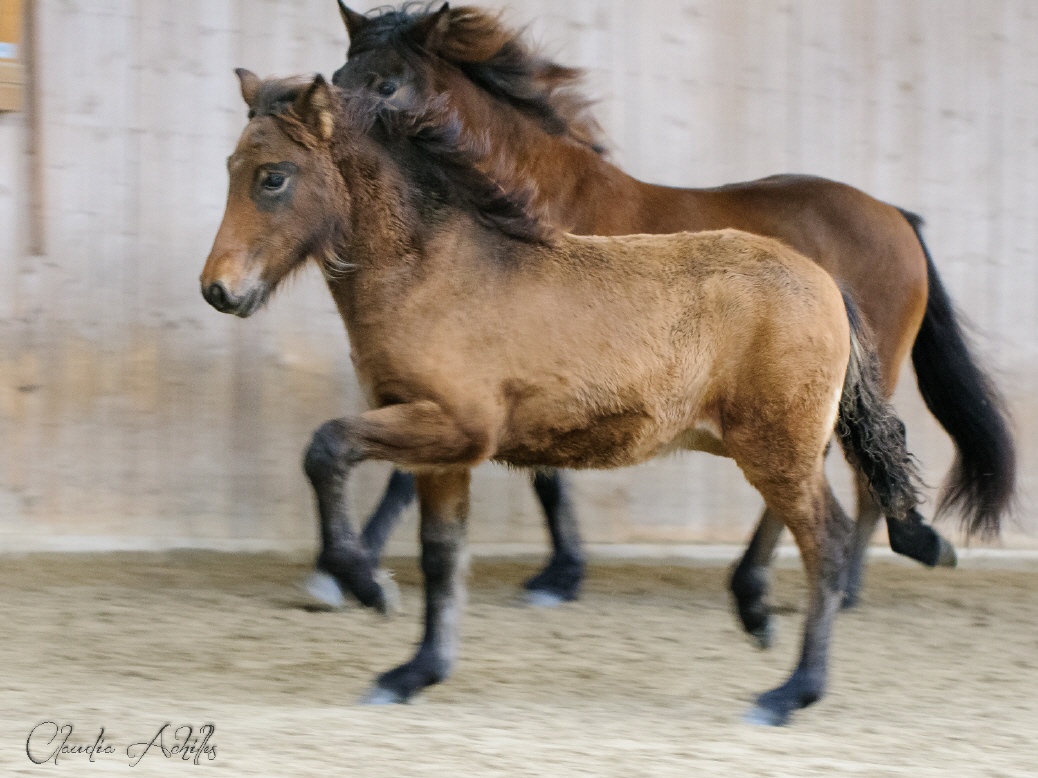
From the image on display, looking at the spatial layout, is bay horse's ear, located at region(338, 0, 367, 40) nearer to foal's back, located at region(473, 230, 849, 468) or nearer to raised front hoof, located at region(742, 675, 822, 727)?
foal's back, located at region(473, 230, 849, 468)

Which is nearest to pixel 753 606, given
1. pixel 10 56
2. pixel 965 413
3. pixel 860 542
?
pixel 860 542

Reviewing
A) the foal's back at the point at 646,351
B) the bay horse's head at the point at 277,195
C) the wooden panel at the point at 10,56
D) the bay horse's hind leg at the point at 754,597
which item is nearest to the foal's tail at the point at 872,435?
the foal's back at the point at 646,351

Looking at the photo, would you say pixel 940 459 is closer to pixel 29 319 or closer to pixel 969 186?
pixel 969 186

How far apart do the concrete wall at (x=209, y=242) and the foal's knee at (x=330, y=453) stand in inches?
109

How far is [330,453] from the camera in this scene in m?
3.22

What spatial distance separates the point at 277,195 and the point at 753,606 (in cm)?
208

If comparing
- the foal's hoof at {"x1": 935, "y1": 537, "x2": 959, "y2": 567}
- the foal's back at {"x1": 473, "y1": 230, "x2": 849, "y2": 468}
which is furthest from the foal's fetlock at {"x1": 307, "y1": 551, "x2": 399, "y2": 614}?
the foal's hoof at {"x1": 935, "y1": 537, "x2": 959, "y2": 567}

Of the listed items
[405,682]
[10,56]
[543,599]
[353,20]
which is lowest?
[543,599]

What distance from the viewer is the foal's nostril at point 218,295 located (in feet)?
10.8

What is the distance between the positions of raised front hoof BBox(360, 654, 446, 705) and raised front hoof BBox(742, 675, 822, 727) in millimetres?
886

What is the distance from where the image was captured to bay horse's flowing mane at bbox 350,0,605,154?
4906 mm

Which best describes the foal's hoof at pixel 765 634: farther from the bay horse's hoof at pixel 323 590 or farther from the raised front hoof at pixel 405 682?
the bay horse's hoof at pixel 323 590

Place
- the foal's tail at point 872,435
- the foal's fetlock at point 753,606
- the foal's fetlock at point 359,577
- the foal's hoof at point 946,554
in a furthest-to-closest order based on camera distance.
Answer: the foal's hoof at point 946,554 → the foal's fetlock at point 753,606 → the foal's tail at point 872,435 → the foal's fetlock at point 359,577

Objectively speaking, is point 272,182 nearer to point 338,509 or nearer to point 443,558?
point 338,509
